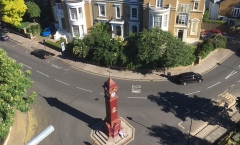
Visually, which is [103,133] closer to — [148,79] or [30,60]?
[148,79]

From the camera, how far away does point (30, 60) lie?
163 feet

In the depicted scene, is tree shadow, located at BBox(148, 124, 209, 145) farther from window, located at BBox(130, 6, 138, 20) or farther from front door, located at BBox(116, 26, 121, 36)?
front door, located at BBox(116, 26, 121, 36)

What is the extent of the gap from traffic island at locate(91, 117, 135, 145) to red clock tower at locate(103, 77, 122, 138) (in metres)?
0.57

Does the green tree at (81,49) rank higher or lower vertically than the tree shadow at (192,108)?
higher

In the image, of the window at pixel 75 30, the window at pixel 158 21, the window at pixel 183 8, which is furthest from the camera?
the window at pixel 75 30

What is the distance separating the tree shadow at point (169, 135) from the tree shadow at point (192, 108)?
265cm

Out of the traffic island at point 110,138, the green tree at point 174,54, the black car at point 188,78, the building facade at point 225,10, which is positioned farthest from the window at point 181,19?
the traffic island at point 110,138

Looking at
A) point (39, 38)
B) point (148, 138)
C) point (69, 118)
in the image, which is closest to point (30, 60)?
point (39, 38)

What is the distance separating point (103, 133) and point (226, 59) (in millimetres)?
27828

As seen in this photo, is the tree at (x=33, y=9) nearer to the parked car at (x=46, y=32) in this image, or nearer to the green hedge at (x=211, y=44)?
the parked car at (x=46, y=32)

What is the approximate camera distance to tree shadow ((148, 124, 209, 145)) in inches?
1309

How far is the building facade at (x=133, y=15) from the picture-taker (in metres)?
45.4

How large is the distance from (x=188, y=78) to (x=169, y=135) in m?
11.5

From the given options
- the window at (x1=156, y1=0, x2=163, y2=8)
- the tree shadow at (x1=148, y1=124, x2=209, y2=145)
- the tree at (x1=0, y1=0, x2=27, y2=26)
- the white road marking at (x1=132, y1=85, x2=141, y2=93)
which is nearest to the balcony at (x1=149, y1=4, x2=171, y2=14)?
the window at (x1=156, y1=0, x2=163, y2=8)
